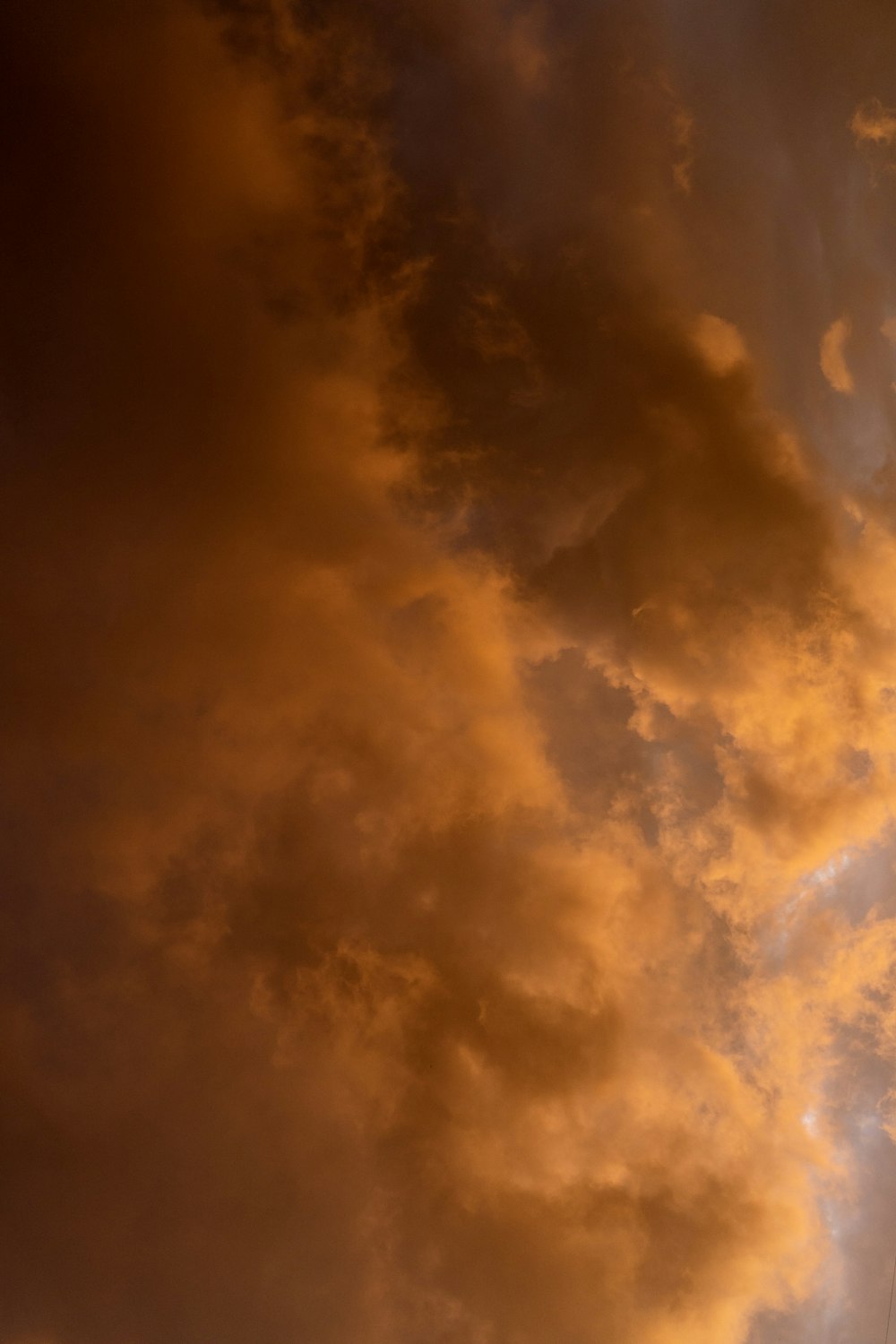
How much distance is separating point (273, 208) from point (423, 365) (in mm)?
1955

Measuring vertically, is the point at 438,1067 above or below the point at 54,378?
below

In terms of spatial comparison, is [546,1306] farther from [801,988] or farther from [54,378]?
[54,378]

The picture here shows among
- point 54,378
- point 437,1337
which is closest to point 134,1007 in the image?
point 437,1337

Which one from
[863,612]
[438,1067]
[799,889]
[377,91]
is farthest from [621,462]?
[438,1067]

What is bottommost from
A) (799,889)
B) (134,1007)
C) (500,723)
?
(134,1007)

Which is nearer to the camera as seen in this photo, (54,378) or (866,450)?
(54,378)

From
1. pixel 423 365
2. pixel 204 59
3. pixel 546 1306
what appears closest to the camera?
pixel 204 59

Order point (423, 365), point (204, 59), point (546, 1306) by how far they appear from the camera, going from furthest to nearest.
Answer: point (546, 1306)
point (423, 365)
point (204, 59)

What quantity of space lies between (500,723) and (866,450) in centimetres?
455

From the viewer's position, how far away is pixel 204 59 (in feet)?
27.4

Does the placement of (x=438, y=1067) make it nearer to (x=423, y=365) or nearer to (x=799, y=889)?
(x=799, y=889)

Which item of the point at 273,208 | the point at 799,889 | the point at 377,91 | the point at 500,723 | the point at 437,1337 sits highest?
the point at 377,91

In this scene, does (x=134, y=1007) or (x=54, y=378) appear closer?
(x=54, y=378)

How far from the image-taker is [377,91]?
337 inches
